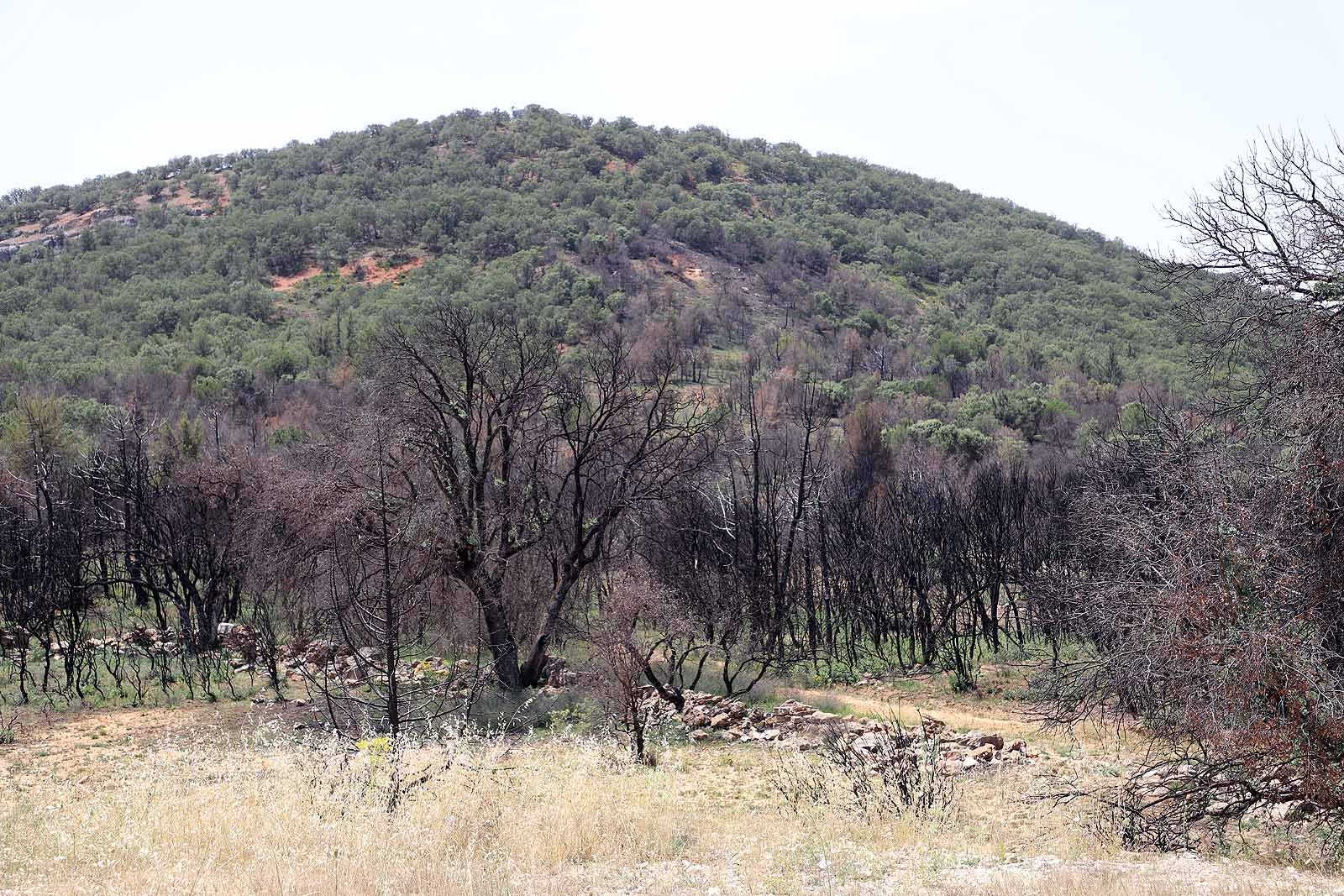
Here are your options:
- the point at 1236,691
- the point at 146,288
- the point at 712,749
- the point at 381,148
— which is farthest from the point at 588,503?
the point at 381,148

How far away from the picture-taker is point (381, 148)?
104m

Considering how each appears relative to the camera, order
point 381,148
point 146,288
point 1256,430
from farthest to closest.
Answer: point 381,148 → point 146,288 → point 1256,430

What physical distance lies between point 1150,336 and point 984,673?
5591cm

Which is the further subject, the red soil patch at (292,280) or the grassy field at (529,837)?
the red soil patch at (292,280)

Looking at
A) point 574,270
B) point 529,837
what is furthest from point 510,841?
point 574,270

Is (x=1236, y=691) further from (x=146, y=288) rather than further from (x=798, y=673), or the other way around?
(x=146, y=288)

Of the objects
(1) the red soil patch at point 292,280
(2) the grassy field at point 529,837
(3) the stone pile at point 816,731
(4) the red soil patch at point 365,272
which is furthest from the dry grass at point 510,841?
(1) the red soil patch at point 292,280

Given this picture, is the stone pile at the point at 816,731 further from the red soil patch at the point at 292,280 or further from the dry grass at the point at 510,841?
the red soil patch at the point at 292,280

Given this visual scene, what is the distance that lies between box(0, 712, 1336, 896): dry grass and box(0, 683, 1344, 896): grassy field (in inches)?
1.0

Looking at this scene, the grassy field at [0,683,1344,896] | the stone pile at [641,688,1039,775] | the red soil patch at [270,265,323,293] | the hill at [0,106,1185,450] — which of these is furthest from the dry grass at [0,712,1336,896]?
the red soil patch at [270,265,323,293]

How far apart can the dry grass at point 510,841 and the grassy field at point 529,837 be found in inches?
1.0

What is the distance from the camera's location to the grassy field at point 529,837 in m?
7.66

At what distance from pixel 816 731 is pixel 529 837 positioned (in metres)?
8.96

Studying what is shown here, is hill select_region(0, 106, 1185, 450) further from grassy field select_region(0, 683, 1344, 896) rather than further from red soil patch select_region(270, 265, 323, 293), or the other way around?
grassy field select_region(0, 683, 1344, 896)
